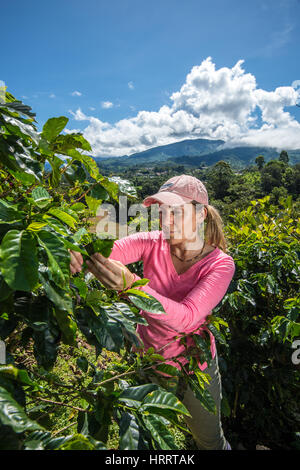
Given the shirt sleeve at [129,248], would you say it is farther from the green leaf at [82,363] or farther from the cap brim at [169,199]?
the green leaf at [82,363]

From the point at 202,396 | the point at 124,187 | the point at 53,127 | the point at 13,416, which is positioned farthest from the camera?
the point at 202,396

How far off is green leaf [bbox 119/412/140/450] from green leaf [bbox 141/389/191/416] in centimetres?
5

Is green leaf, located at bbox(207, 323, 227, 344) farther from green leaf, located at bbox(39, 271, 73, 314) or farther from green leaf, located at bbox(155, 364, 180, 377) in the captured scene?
green leaf, located at bbox(39, 271, 73, 314)

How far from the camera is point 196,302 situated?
53.6 inches

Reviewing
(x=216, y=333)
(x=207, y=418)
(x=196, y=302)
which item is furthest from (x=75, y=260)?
(x=207, y=418)

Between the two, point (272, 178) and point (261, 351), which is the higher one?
point (272, 178)

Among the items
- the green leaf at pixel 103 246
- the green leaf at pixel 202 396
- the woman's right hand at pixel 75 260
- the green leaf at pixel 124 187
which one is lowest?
the green leaf at pixel 202 396

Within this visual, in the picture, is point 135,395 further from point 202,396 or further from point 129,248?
point 129,248

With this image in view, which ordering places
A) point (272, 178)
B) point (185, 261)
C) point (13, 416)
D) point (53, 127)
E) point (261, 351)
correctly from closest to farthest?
point (13, 416), point (53, 127), point (185, 261), point (261, 351), point (272, 178)

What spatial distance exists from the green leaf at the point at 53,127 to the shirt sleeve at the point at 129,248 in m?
0.83

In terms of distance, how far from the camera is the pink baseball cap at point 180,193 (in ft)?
5.10

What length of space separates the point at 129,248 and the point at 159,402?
100 cm

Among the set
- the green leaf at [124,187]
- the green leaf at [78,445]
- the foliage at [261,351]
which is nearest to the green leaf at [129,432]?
the green leaf at [78,445]

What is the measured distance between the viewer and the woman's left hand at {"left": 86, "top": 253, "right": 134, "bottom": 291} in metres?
0.96
